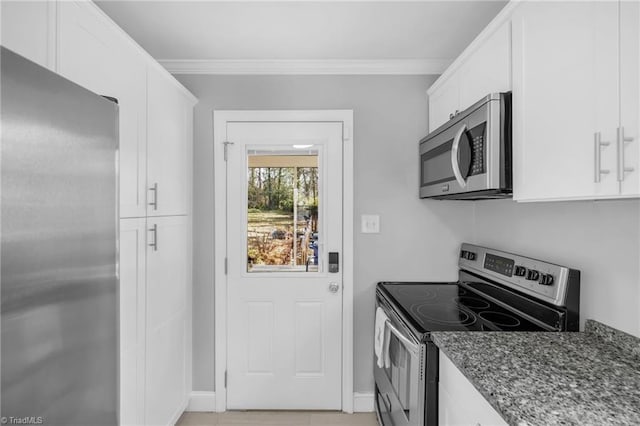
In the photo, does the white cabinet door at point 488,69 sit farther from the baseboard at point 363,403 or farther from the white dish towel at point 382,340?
the baseboard at point 363,403

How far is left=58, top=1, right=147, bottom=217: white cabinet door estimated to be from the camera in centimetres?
127

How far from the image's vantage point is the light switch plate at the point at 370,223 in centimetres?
253

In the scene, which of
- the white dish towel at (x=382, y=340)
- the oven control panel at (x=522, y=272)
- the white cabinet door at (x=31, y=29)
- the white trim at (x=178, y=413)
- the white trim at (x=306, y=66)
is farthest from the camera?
the white trim at (x=306, y=66)

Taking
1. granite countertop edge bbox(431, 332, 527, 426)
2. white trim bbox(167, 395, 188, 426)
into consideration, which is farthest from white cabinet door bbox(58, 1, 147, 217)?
granite countertop edge bbox(431, 332, 527, 426)

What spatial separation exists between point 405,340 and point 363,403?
3.63 ft

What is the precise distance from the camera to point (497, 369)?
116cm

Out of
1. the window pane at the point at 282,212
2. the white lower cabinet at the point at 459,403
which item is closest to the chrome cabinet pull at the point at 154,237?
the window pane at the point at 282,212

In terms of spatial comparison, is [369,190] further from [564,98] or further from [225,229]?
[564,98]

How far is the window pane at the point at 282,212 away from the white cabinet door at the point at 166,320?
0.46 m

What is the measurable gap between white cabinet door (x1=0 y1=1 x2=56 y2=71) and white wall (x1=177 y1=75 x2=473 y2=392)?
1358mm

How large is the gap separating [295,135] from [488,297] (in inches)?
60.3

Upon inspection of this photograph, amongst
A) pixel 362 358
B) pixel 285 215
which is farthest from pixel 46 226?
pixel 362 358

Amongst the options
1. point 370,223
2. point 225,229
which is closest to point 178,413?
point 225,229

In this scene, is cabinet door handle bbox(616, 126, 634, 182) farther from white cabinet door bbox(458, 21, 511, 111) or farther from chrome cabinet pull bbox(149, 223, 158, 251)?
chrome cabinet pull bbox(149, 223, 158, 251)
